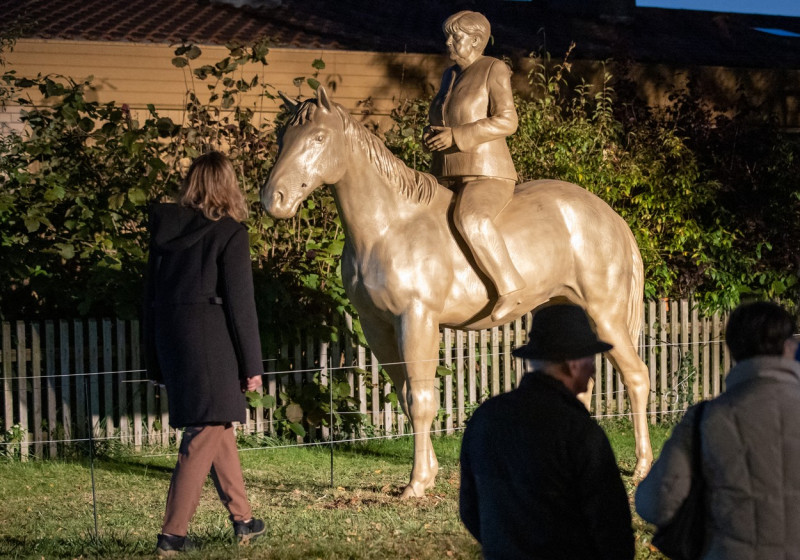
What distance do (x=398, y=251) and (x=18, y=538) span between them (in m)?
2.81

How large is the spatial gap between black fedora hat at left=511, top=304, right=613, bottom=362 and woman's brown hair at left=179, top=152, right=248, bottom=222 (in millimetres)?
2599

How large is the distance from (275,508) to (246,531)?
1.23m

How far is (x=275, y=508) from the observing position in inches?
265

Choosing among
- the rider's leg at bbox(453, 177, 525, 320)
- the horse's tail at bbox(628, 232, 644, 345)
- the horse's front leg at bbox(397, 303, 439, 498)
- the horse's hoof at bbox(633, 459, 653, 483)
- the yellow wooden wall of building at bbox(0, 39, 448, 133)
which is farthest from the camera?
the yellow wooden wall of building at bbox(0, 39, 448, 133)

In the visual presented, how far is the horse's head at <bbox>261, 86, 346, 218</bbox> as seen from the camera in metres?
6.34

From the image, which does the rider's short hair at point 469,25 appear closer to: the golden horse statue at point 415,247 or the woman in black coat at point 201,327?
the golden horse statue at point 415,247

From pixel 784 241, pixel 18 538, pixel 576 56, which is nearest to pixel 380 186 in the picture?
pixel 18 538

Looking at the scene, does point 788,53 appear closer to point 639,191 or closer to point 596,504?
point 639,191

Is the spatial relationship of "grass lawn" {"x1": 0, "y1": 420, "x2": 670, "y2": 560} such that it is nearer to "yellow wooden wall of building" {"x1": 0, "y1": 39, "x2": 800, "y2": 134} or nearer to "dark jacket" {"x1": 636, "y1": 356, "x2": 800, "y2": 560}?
"dark jacket" {"x1": 636, "y1": 356, "x2": 800, "y2": 560}

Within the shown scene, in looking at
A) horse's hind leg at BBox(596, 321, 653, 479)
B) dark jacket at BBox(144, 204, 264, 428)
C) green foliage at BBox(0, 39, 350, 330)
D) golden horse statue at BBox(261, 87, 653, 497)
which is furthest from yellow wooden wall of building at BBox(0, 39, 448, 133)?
dark jacket at BBox(144, 204, 264, 428)

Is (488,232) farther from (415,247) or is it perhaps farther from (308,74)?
(308,74)

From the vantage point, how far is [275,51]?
574 inches

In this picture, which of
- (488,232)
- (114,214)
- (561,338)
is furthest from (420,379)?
(114,214)

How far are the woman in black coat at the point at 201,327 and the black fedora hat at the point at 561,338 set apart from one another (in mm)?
2429
